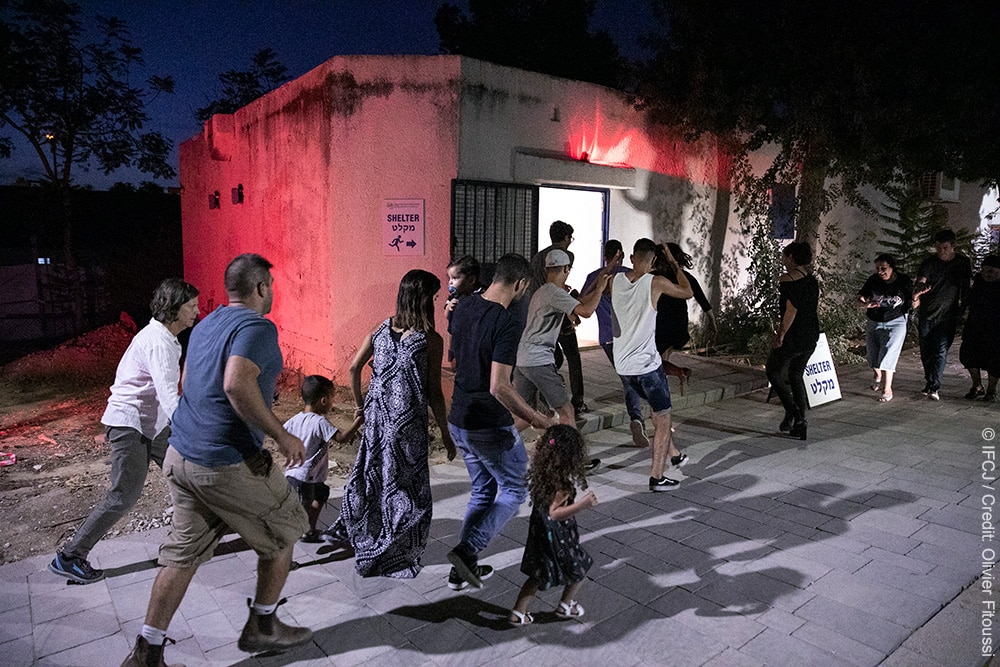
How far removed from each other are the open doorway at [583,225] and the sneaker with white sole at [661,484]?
17.4 feet

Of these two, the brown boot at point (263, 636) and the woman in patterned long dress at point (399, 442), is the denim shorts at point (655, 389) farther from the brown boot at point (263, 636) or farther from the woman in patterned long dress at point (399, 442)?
the brown boot at point (263, 636)

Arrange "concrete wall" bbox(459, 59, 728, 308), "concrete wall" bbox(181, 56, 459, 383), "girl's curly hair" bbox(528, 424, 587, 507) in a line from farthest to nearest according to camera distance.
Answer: "concrete wall" bbox(459, 59, 728, 308) < "concrete wall" bbox(181, 56, 459, 383) < "girl's curly hair" bbox(528, 424, 587, 507)

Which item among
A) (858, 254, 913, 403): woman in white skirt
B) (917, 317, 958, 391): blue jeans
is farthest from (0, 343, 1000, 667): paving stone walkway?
(917, 317, 958, 391): blue jeans

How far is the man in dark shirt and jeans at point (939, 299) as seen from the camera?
27.7 ft

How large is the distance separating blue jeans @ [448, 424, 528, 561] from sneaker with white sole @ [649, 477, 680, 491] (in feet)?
6.31

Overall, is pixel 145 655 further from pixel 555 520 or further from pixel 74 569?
pixel 555 520

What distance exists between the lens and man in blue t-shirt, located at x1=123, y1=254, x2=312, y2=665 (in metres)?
2.84

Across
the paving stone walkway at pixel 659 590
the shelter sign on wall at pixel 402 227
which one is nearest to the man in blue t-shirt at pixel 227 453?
the paving stone walkway at pixel 659 590

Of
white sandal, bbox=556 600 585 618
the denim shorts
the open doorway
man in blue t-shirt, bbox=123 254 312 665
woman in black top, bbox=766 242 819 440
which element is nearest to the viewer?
man in blue t-shirt, bbox=123 254 312 665

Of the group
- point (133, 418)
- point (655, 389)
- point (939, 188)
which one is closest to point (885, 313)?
point (655, 389)

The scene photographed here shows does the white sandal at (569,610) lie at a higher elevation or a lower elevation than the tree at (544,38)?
lower

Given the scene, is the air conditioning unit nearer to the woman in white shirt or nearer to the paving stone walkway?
the paving stone walkway

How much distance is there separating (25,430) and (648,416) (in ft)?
21.8

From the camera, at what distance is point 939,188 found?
18.4m
